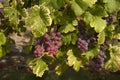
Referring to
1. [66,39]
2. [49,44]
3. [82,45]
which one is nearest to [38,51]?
[49,44]

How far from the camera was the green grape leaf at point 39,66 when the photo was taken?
2.44 m

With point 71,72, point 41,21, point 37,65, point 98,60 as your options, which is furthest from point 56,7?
point 71,72

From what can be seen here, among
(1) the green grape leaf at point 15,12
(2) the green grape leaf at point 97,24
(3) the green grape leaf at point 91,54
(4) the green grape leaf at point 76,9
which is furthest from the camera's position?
(3) the green grape leaf at point 91,54

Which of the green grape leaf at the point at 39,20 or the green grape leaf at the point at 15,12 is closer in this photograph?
the green grape leaf at the point at 39,20

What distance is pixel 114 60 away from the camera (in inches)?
99.6

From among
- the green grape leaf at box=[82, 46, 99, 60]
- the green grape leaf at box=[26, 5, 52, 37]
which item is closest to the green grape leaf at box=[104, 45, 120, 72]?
the green grape leaf at box=[82, 46, 99, 60]

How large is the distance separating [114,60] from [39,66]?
569 millimetres

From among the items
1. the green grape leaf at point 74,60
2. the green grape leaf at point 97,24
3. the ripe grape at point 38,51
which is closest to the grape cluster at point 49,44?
the ripe grape at point 38,51

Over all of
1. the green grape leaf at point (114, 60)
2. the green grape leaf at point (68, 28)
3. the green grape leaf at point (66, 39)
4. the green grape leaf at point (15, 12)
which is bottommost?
the green grape leaf at point (114, 60)

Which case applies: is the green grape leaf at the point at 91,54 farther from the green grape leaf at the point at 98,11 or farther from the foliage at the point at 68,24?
the green grape leaf at the point at 98,11

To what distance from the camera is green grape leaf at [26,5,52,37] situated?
7.31 feet

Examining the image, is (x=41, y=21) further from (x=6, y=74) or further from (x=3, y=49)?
(x=6, y=74)

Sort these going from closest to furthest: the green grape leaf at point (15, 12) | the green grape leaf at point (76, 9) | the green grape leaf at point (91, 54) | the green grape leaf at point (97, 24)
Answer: the green grape leaf at point (76, 9)
the green grape leaf at point (97, 24)
the green grape leaf at point (15, 12)
the green grape leaf at point (91, 54)

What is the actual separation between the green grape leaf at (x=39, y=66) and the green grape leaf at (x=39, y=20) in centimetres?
31
